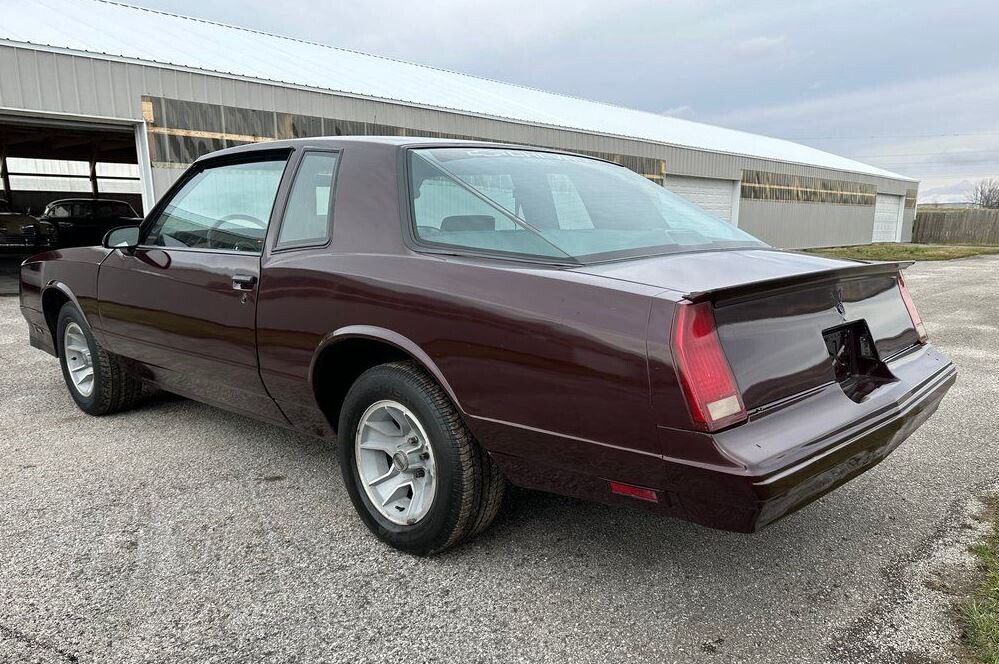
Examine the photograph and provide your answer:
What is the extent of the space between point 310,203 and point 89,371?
2.39m

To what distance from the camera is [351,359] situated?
2.68m

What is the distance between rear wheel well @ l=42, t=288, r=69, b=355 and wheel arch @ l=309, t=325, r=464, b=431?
2616mm

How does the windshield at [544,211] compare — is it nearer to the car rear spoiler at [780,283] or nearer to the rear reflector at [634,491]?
the car rear spoiler at [780,283]

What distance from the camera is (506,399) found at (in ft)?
6.86

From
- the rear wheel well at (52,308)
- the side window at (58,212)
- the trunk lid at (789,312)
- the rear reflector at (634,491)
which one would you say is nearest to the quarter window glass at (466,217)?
the trunk lid at (789,312)

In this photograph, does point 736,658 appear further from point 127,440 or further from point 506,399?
point 127,440

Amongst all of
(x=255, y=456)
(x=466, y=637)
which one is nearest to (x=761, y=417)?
(x=466, y=637)

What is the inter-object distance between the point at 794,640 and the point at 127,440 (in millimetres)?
3451

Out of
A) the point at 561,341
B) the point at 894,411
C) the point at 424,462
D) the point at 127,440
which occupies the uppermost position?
the point at 561,341

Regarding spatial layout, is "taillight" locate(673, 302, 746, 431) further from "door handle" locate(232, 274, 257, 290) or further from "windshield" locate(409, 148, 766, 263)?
"door handle" locate(232, 274, 257, 290)

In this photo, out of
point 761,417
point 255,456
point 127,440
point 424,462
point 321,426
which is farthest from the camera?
point 127,440

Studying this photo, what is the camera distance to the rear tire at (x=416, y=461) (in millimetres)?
2283

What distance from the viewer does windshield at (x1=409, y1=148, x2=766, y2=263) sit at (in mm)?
2352

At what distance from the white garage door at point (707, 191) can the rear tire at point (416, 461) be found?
18368 millimetres
